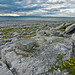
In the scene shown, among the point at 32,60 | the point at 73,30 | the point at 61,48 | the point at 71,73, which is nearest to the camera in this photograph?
the point at 71,73

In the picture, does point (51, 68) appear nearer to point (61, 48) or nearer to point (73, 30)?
point (61, 48)

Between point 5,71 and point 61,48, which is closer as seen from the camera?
point 5,71

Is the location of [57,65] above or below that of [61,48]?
below

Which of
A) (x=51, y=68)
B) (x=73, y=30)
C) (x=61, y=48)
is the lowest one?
(x=51, y=68)

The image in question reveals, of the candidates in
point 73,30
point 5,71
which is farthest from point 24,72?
point 73,30

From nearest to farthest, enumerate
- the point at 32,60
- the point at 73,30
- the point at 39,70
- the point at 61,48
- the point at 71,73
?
the point at 71,73
the point at 39,70
the point at 32,60
the point at 61,48
the point at 73,30

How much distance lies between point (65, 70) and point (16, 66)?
4.97 m

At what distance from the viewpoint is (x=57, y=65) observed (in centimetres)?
873

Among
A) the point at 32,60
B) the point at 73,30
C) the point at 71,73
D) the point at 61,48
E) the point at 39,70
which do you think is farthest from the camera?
the point at 73,30

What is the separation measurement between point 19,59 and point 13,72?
1782 mm

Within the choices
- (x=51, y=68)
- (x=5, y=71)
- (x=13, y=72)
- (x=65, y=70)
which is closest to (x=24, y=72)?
(x=13, y=72)

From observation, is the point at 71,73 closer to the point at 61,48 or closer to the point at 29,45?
the point at 61,48

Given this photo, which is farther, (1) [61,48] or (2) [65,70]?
(1) [61,48]

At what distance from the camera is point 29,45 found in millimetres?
12164
